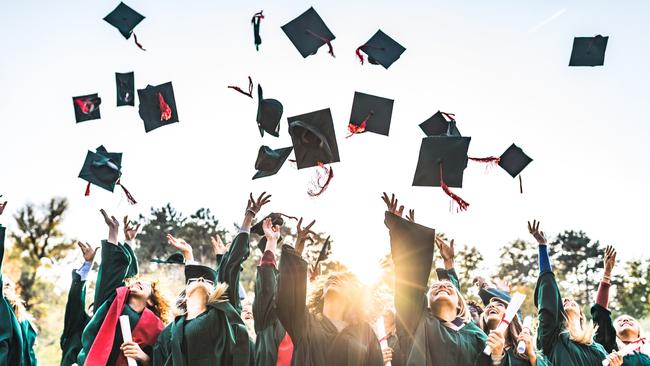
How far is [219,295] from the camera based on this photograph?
4969 millimetres

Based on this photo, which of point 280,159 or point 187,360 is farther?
point 280,159

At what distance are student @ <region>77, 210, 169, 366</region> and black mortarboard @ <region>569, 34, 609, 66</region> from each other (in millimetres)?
5749

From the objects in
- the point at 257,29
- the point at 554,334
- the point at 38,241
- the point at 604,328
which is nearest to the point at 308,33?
the point at 257,29

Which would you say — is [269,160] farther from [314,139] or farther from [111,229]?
[111,229]

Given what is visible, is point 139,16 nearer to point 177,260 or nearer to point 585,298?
point 177,260

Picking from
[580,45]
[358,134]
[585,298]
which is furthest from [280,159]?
[585,298]

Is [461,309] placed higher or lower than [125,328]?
higher

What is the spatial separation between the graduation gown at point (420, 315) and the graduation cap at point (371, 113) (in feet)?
9.44

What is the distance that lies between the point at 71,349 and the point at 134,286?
134 cm

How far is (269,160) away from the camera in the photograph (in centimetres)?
692

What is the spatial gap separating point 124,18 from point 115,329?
4395 mm

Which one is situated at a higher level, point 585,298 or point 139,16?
point 139,16

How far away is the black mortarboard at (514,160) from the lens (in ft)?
24.8

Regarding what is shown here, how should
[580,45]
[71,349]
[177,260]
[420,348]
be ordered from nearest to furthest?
[420,348] → [71,349] → [177,260] → [580,45]
